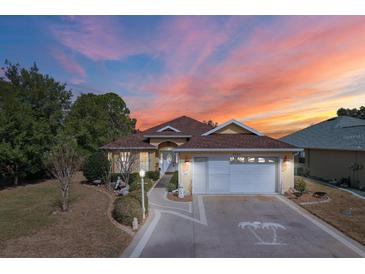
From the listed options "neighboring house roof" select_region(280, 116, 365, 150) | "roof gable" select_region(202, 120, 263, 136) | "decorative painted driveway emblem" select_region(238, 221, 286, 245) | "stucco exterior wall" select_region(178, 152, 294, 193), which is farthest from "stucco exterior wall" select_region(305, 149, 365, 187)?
"decorative painted driveway emblem" select_region(238, 221, 286, 245)

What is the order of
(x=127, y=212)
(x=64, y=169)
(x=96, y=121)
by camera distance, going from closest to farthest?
(x=127, y=212) → (x=64, y=169) → (x=96, y=121)

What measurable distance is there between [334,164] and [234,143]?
10421 millimetres

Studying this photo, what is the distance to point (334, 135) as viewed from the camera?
2003 cm

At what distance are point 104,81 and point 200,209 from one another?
48.6 feet

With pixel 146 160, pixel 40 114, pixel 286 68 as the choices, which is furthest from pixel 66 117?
pixel 286 68

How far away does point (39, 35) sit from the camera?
42.6 feet

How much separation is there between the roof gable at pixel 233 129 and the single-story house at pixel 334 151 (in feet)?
23.5

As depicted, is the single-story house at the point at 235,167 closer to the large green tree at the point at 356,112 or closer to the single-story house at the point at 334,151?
the single-story house at the point at 334,151

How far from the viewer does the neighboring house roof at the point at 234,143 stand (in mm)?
13875

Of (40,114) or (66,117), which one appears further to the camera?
(66,117)

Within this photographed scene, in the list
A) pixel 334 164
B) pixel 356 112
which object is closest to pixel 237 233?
pixel 334 164

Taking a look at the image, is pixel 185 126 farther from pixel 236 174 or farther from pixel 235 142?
pixel 236 174
